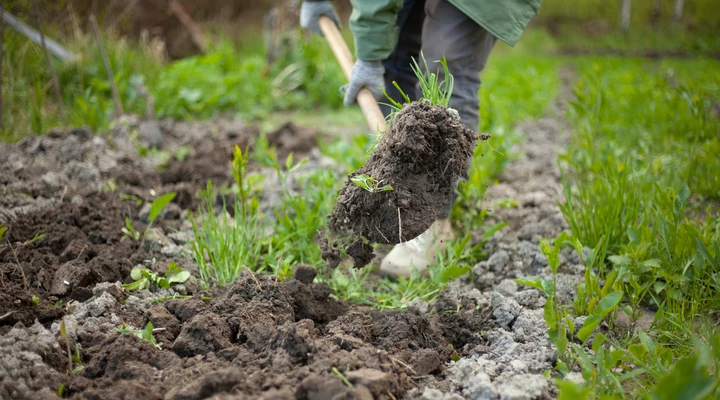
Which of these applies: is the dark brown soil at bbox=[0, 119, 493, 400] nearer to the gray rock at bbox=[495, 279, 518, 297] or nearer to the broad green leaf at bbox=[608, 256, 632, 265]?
the gray rock at bbox=[495, 279, 518, 297]

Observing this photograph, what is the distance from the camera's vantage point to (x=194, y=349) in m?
1.73

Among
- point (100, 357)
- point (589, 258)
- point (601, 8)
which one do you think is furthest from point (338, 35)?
point (601, 8)

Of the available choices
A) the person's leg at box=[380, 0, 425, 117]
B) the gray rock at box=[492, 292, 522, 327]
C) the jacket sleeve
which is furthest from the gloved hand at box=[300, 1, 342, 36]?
the gray rock at box=[492, 292, 522, 327]

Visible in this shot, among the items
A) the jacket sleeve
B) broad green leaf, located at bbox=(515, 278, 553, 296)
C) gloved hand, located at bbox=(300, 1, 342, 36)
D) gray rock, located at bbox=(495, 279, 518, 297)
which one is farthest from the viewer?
gloved hand, located at bbox=(300, 1, 342, 36)

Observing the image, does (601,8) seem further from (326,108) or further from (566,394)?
(566,394)

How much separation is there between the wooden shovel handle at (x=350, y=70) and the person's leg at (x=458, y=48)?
32cm

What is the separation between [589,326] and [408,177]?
798 mm

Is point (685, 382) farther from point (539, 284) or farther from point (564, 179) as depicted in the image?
point (564, 179)

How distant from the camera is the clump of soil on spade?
6.43ft

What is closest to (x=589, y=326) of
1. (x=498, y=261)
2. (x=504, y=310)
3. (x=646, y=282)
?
(x=504, y=310)

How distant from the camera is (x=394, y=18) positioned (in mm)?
2477

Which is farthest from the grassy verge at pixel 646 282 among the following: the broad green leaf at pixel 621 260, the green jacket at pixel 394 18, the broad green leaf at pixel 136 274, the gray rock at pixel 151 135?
the gray rock at pixel 151 135

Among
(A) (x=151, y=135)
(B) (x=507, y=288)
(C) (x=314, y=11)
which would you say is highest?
(C) (x=314, y=11)

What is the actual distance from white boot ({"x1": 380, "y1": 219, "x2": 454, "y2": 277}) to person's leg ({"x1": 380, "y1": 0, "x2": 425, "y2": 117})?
2.37 feet
